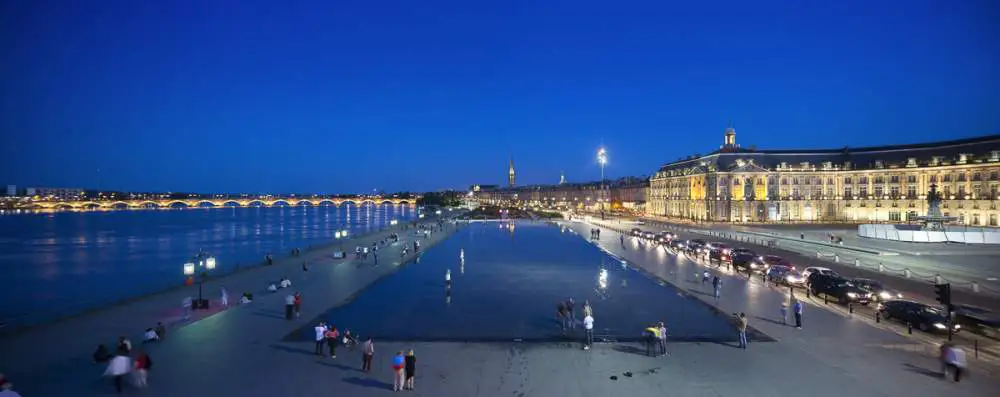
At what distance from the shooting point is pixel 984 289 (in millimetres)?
31000

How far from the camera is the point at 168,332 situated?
69.8 feet

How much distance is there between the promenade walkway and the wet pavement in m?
1.92

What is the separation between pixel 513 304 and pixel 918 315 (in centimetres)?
1643

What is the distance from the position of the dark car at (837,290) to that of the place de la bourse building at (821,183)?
3468 inches

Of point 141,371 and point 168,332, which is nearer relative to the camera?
point 141,371

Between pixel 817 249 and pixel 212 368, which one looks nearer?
pixel 212 368

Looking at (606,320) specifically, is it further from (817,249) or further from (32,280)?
(32,280)

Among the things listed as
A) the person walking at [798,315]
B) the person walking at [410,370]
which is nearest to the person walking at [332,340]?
the person walking at [410,370]

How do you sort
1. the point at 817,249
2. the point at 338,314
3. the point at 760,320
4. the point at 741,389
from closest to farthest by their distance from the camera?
1. the point at 741,389
2. the point at 760,320
3. the point at 338,314
4. the point at 817,249

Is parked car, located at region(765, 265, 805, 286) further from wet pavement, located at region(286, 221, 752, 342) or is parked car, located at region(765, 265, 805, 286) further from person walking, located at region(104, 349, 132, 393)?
person walking, located at region(104, 349, 132, 393)

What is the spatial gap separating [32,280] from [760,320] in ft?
202

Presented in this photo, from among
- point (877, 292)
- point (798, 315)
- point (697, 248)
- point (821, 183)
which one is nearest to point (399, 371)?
point (798, 315)

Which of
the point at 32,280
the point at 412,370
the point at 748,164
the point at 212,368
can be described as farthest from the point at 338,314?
the point at 748,164

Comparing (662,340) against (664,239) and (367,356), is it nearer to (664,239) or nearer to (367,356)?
(367,356)
